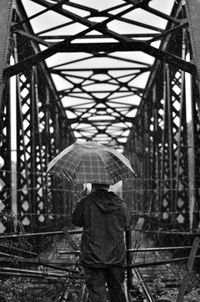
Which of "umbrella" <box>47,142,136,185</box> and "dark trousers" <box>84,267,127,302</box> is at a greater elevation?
"umbrella" <box>47,142,136,185</box>

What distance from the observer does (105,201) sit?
507cm

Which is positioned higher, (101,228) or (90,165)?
(90,165)

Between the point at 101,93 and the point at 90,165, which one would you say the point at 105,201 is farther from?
the point at 101,93

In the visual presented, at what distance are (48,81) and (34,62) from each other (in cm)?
768

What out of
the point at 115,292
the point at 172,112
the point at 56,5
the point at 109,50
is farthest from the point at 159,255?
the point at 115,292

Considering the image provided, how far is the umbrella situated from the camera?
5.19 metres

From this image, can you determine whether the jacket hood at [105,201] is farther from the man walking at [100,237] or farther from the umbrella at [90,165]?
the umbrella at [90,165]

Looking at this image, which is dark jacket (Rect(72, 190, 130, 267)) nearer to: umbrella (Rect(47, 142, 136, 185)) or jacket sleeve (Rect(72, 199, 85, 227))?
jacket sleeve (Rect(72, 199, 85, 227))

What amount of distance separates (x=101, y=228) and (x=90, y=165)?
634mm

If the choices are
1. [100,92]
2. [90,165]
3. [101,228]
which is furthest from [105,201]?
[100,92]

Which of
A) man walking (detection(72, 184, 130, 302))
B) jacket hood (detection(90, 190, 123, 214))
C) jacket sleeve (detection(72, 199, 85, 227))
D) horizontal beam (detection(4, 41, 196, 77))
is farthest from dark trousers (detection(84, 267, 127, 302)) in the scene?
horizontal beam (detection(4, 41, 196, 77))

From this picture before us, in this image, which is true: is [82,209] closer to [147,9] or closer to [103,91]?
[147,9]

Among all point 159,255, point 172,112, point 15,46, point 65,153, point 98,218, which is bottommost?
point 159,255

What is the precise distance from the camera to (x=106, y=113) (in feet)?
84.8
